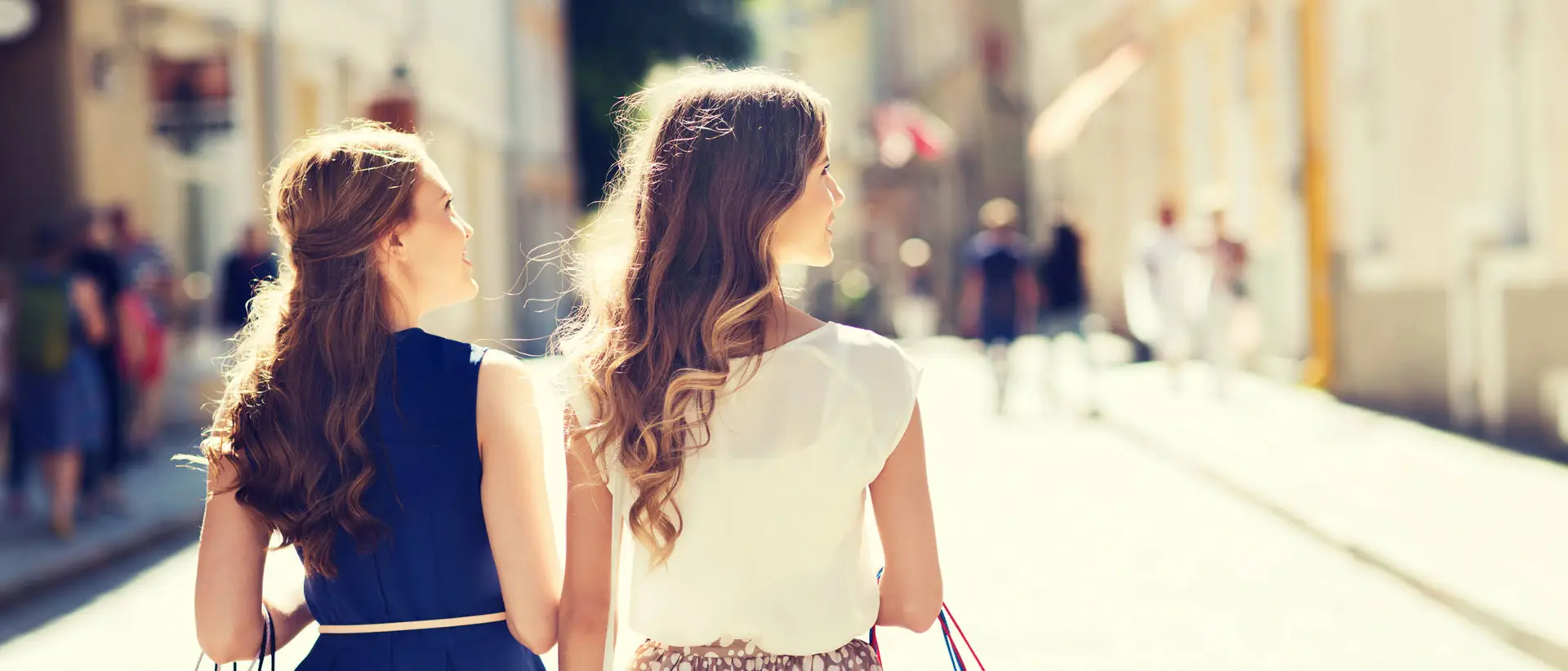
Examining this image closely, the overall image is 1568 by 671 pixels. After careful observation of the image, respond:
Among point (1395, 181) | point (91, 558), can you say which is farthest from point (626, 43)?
point (91, 558)

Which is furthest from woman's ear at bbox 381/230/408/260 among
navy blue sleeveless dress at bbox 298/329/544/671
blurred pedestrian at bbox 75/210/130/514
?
blurred pedestrian at bbox 75/210/130/514

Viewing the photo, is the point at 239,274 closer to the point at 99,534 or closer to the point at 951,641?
the point at 99,534

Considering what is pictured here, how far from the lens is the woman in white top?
2182 millimetres

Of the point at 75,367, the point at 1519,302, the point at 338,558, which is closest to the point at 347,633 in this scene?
the point at 338,558

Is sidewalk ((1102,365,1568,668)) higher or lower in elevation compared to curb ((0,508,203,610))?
lower

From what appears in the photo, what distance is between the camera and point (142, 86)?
51.7 feet

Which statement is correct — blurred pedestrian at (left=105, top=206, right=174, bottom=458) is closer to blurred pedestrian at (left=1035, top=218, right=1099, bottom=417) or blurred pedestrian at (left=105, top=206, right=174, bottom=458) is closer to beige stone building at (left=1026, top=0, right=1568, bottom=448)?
blurred pedestrian at (left=1035, top=218, right=1099, bottom=417)

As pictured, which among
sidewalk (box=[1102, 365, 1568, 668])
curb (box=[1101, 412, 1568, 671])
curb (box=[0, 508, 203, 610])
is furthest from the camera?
curb (box=[0, 508, 203, 610])

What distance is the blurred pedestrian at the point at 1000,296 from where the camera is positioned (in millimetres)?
16469

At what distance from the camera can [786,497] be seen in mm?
2207

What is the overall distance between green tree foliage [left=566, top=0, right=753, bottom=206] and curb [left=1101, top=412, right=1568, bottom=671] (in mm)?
23852

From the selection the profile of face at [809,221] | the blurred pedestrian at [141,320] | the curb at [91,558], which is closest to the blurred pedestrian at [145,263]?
the blurred pedestrian at [141,320]

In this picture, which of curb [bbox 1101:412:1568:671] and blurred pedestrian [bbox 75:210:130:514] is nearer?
curb [bbox 1101:412:1568:671]

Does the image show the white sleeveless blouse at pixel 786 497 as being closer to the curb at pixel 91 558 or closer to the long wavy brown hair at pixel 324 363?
the long wavy brown hair at pixel 324 363
